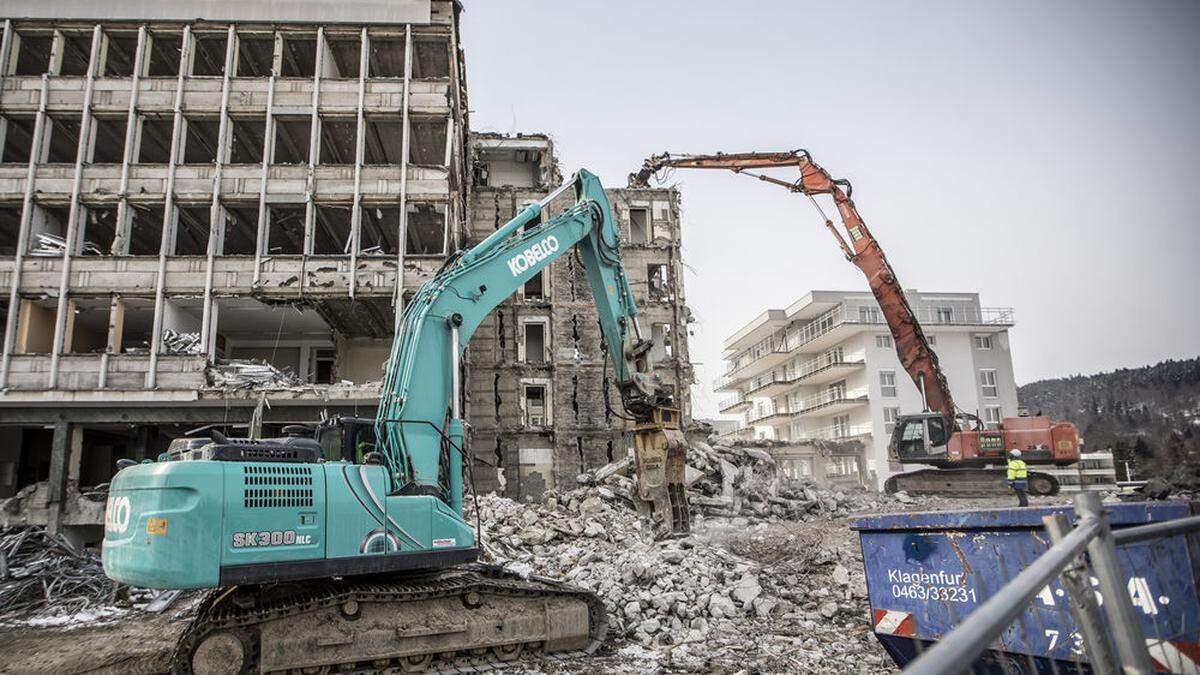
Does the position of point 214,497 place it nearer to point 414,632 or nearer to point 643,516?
point 414,632

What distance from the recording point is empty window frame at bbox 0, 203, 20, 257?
894 inches

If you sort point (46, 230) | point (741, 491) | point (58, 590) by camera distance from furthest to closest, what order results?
point (46, 230), point (741, 491), point (58, 590)

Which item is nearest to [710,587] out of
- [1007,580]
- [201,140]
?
[1007,580]

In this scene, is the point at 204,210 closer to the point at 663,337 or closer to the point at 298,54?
the point at 298,54

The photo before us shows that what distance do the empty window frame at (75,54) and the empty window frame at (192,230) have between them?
6.26 metres

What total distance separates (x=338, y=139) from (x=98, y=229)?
907 cm

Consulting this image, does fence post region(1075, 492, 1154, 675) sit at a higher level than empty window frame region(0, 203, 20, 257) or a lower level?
lower

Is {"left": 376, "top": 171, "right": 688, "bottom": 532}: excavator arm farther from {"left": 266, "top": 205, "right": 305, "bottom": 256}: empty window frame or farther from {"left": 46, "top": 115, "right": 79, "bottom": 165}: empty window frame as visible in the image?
{"left": 46, "top": 115, "right": 79, "bottom": 165}: empty window frame

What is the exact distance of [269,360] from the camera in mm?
26266

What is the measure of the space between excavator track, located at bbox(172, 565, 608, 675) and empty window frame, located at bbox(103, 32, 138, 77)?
2284 cm

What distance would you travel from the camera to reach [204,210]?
22750 millimetres

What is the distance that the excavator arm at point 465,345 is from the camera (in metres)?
8.70

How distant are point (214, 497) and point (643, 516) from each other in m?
8.61

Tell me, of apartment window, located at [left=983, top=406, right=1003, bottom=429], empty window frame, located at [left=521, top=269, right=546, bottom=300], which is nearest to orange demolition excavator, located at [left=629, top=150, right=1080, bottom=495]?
empty window frame, located at [left=521, top=269, right=546, bottom=300]
